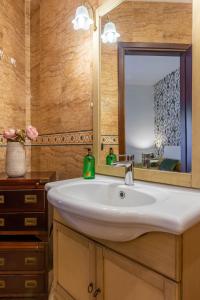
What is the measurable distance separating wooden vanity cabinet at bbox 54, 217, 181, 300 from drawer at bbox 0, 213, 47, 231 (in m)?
0.23

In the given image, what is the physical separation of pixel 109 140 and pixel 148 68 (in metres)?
0.48

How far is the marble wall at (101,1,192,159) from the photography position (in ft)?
3.56

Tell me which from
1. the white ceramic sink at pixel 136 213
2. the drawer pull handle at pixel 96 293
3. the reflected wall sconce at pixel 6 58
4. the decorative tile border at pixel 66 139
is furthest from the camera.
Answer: the reflected wall sconce at pixel 6 58

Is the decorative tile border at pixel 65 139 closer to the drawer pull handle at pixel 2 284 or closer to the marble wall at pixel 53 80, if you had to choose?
the marble wall at pixel 53 80

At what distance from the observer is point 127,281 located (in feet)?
2.79

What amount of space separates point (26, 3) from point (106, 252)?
7.05ft

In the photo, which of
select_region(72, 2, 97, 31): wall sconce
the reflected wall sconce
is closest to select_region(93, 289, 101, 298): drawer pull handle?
select_region(72, 2, 97, 31): wall sconce

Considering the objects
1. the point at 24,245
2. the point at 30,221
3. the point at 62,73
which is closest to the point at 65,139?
the point at 62,73

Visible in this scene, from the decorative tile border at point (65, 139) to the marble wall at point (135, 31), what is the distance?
0.50 feet

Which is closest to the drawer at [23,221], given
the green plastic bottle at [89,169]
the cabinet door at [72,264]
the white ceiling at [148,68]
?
the cabinet door at [72,264]

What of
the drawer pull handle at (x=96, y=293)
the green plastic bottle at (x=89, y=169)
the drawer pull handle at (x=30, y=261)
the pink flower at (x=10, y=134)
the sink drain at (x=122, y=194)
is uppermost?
the pink flower at (x=10, y=134)

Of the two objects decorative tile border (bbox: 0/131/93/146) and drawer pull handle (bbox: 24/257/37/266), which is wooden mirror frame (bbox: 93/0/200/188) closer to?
decorative tile border (bbox: 0/131/93/146)

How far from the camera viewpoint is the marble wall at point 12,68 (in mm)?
1830

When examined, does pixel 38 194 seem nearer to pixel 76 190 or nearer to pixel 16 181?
pixel 16 181
